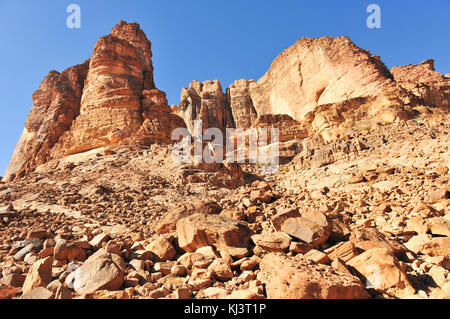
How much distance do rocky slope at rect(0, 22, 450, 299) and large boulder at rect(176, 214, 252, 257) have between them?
0.03 m

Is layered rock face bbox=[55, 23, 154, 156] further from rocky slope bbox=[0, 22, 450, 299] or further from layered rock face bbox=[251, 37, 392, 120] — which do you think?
layered rock face bbox=[251, 37, 392, 120]

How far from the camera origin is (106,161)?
19.8m

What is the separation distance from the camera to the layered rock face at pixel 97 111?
25.4 metres

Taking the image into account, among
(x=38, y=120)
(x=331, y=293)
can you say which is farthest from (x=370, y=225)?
(x=38, y=120)

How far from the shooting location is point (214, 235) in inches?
178

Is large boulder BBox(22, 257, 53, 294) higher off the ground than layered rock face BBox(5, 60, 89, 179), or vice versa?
layered rock face BBox(5, 60, 89, 179)

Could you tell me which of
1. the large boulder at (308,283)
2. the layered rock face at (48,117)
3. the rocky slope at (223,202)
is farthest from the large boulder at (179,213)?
the layered rock face at (48,117)

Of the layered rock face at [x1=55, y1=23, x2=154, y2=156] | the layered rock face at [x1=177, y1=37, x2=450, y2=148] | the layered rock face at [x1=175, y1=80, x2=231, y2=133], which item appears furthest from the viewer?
the layered rock face at [x1=175, y1=80, x2=231, y2=133]

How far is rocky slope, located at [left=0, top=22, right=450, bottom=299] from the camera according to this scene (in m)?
3.27

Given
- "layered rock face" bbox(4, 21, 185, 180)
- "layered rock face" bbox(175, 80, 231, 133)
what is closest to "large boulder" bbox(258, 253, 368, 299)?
"layered rock face" bbox(4, 21, 185, 180)

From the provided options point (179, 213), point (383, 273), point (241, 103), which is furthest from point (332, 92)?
point (383, 273)
